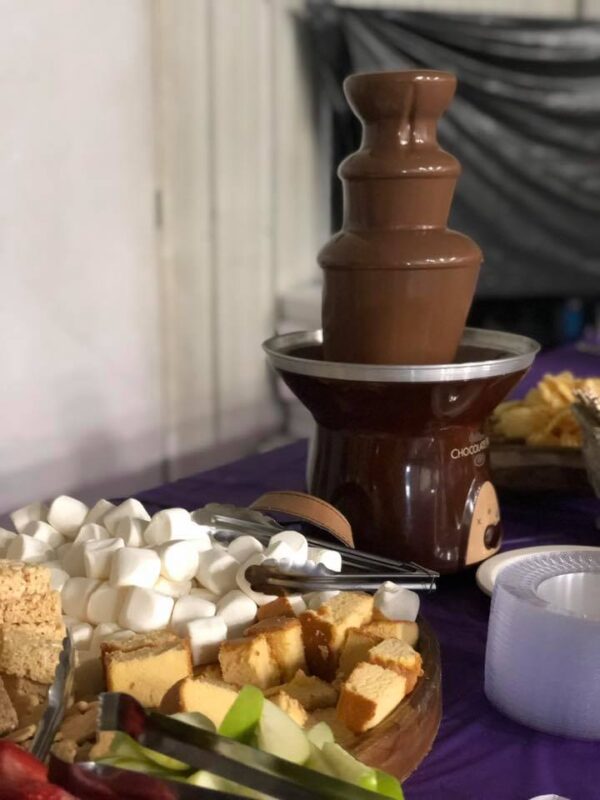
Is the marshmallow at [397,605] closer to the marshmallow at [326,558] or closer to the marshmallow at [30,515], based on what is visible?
the marshmallow at [326,558]

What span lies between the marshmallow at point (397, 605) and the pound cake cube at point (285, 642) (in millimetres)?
75

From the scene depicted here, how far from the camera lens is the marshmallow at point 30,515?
0.98m

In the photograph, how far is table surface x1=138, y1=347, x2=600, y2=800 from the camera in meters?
0.69

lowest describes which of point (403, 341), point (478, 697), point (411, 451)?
point (478, 697)

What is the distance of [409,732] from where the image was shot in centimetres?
67

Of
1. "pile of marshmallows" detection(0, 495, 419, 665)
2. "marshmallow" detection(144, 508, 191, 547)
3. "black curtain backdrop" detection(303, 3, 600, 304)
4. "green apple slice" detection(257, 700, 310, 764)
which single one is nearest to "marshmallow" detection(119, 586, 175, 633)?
"pile of marshmallows" detection(0, 495, 419, 665)

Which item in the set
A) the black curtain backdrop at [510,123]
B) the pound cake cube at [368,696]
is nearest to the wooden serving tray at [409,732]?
the pound cake cube at [368,696]

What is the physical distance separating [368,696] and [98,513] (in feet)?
1.32

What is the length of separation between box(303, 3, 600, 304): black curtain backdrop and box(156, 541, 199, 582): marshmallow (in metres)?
1.95

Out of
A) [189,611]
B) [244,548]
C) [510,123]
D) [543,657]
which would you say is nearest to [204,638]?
[189,611]

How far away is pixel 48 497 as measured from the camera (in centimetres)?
212

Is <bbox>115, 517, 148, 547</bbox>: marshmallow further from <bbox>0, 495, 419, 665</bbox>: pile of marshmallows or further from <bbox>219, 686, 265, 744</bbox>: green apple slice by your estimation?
<bbox>219, 686, 265, 744</bbox>: green apple slice

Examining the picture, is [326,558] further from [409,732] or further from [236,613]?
[409,732]

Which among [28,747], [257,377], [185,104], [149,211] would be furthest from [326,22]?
[28,747]
